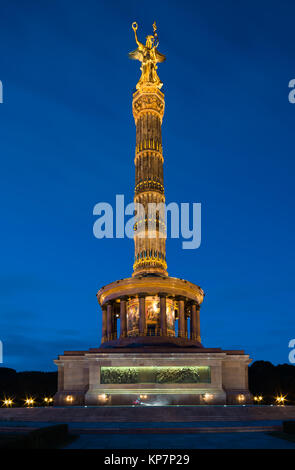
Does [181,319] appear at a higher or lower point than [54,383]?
higher

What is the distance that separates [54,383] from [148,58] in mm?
48760

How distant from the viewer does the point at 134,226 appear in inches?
1727

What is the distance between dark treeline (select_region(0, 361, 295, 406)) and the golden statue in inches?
1624

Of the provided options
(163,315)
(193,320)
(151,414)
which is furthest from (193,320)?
(151,414)

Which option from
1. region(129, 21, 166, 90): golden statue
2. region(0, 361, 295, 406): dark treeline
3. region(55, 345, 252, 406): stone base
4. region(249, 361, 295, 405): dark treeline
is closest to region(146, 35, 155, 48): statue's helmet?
region(129, 21, 166, 90): golden statue

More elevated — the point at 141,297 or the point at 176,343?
the point at 141,297

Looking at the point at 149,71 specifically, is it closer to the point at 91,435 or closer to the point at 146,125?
the point at 146,125

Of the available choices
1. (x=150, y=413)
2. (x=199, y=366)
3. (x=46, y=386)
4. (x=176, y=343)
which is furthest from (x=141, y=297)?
(x=46, y=386)

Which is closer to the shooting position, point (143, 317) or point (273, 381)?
point (143, 317)

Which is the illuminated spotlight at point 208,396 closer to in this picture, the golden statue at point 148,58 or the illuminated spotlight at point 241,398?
the illuminated spotlight at point 241,398

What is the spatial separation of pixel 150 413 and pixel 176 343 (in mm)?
14184

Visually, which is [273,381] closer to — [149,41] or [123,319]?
[123,319]

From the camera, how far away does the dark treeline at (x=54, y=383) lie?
203 ft

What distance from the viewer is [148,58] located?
50.0 meters
